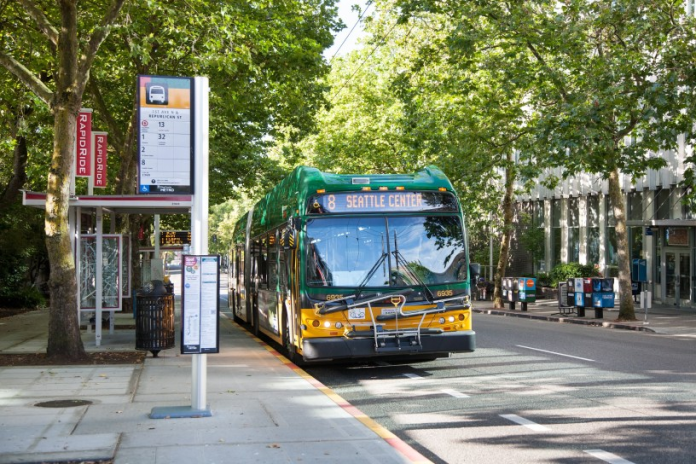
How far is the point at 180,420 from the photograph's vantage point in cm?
866

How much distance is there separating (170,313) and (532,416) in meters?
7.73

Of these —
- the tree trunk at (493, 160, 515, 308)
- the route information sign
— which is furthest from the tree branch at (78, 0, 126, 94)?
the tree trunk at (493, 160, 515, 308)

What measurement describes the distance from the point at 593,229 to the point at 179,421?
34.0m

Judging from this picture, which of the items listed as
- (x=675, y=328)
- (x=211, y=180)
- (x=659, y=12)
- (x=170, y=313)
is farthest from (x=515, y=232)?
(x=170, y=313)

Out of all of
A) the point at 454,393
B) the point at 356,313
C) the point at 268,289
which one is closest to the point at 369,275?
the point at 356,313

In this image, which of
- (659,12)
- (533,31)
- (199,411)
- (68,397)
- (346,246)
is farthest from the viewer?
(533,31)

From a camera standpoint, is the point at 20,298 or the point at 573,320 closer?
the point at 573,320

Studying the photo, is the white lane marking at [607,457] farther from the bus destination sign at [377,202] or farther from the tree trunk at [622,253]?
the tree trunk at [622,253]

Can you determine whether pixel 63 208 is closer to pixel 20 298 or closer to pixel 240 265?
pixel 240 265

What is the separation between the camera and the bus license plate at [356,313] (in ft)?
40.9

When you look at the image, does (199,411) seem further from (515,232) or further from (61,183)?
(515,232)

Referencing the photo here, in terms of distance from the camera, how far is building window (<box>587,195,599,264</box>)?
39250mm

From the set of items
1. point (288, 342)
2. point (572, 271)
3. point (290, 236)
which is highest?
point (290, 236)

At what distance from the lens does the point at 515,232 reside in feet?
159
